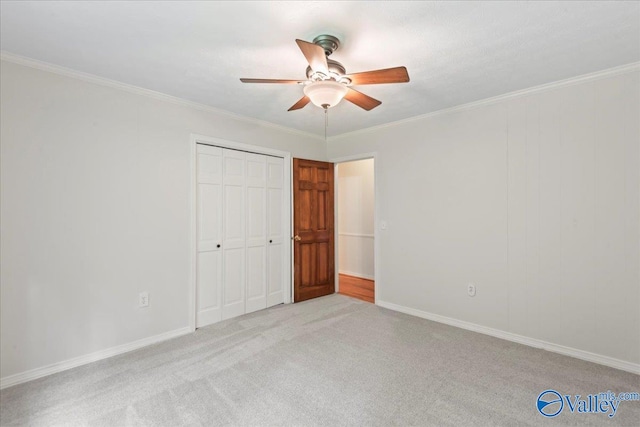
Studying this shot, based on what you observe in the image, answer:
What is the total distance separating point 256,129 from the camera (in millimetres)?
3738

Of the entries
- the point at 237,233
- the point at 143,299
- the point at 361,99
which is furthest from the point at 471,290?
the point at 143,299

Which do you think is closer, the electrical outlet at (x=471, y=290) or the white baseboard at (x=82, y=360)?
the white baseboard at (x=82, y=360)

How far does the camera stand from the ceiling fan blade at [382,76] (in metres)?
1.81

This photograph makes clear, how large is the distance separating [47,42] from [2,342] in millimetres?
2124

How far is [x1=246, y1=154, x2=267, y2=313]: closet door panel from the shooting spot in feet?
12.3

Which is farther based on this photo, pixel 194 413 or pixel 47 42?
pixel 47 42

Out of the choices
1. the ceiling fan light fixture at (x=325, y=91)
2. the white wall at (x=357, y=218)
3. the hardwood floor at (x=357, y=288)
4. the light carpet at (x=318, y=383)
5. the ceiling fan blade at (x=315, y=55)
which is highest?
the ceiling fan blade at (x=315, y=55)

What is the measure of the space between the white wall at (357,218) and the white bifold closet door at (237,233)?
1986 mm

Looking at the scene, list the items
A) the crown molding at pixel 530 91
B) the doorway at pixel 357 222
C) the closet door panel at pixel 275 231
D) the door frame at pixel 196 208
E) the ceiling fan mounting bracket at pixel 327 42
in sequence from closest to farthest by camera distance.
A: the ceiling fan mounting bracket at pixel 327 42 < the crown molding at pixel 530 91 < the door frame at pixel 196 208 < the closet door panel at pixel 275 231 < the doorway at pixel 357 222

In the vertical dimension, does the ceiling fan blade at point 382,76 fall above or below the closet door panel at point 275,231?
above

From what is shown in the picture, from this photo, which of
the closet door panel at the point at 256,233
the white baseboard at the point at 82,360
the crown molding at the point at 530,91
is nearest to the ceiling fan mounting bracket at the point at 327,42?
the crown molding at the point at 530,91

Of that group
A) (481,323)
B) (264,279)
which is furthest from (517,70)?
(264,279)

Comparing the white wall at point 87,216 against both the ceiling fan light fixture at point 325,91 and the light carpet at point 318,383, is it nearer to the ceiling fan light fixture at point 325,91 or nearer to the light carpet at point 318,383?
the light carpet at point 318,383

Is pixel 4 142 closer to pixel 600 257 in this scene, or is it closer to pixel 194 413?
pixel 194 413
